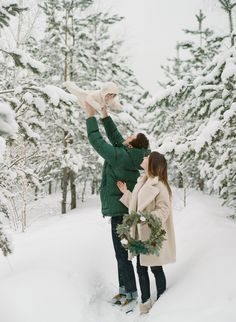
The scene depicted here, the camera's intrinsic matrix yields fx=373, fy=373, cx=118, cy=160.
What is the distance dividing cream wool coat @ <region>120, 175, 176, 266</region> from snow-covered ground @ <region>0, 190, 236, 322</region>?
0.44 meters

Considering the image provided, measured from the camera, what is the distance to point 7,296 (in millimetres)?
4844

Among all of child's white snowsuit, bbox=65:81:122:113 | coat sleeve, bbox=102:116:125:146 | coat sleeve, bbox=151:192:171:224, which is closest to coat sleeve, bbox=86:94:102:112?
child's white snowsuit, bbox=65:81:122:113

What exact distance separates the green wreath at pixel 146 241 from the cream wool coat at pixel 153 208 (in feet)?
0.47

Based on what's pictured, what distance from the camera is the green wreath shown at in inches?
176

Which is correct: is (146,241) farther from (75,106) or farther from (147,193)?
(75,106)

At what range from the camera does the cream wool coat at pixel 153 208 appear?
464 centimetres

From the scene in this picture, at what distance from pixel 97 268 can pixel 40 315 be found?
1.76 m

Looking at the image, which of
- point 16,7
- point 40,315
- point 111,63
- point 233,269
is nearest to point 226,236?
point 233,269

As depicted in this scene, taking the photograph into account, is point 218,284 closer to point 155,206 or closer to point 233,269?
point 233,269

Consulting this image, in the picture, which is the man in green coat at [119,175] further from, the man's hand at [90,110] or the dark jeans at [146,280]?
the dark jeans at [146,280]

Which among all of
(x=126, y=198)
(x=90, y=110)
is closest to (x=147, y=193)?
(x=126, y=198)

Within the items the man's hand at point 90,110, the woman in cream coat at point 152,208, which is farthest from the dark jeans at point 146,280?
the man's hand at point 90,110

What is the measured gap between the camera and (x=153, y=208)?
4.79 meters

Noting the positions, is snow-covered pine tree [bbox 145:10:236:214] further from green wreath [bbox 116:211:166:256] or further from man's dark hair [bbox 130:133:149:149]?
green wreath [bbox 116:211:166:256]
